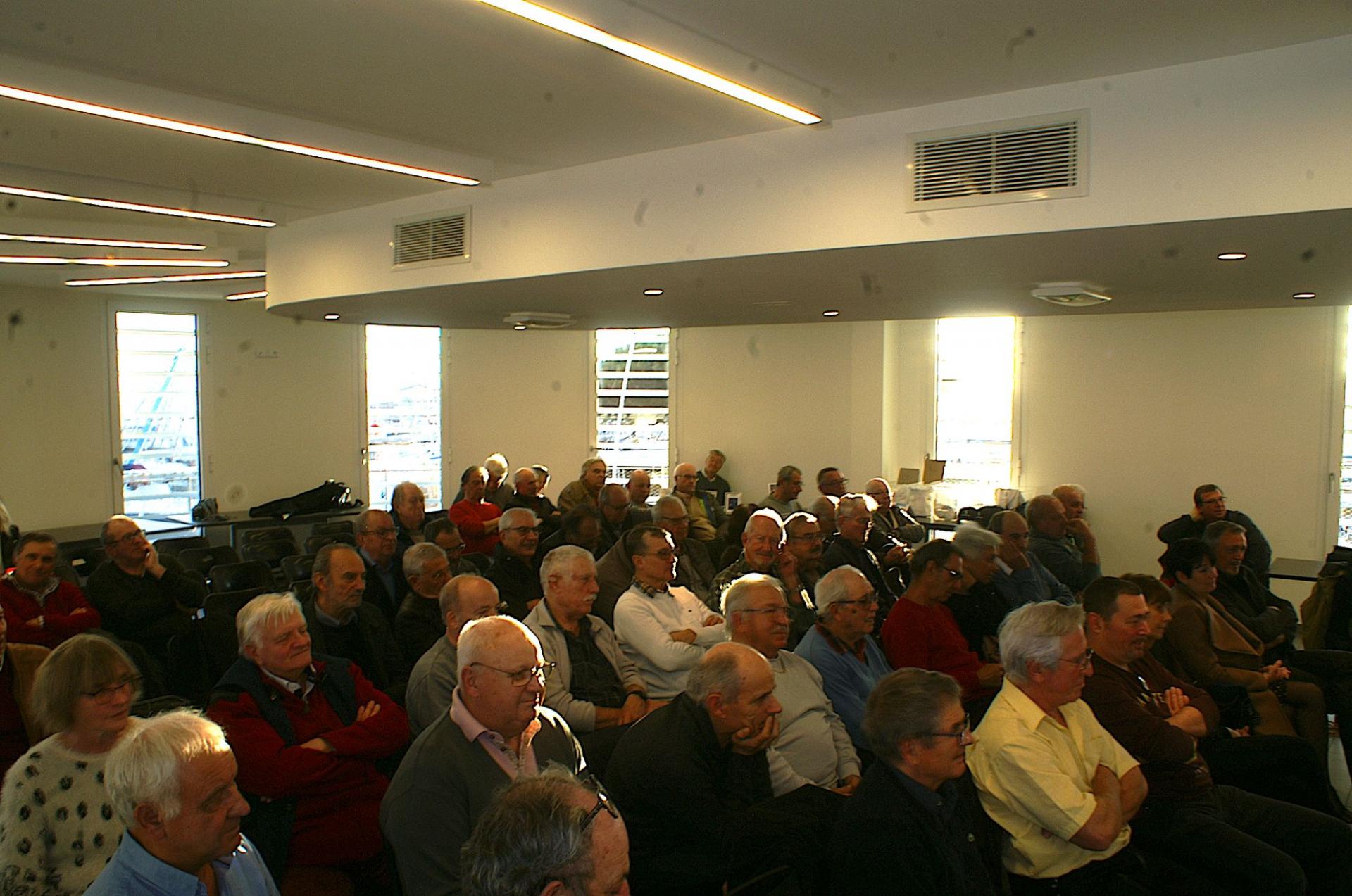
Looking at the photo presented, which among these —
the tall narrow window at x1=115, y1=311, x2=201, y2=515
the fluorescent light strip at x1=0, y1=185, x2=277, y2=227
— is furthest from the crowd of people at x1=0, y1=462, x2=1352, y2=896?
the tall narrow window at x1=115, y1=311, x2=201, y2=515

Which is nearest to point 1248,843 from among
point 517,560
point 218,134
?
point 517,560

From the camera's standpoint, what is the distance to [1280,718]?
4305mm

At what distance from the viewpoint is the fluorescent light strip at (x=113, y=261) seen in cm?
793

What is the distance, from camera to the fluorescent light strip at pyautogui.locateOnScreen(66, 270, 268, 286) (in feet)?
29.1

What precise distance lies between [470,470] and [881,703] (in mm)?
5489

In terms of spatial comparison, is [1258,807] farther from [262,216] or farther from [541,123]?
[262,216]

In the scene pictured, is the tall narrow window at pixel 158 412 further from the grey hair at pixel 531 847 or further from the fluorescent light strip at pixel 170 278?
the grey hair at pixel 531 847

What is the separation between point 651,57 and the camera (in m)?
3.12

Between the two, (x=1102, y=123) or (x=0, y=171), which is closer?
(x=1102, y=123)

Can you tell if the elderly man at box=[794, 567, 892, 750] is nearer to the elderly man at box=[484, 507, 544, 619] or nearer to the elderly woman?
the elderly man at box=[484, 507, 544, 619]

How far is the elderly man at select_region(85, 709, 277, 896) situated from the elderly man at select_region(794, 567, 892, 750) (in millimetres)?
2203

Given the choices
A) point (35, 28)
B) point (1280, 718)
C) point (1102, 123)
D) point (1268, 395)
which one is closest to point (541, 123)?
point (35, 28)

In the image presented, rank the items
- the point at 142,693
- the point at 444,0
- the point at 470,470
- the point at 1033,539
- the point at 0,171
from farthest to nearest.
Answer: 1. the point at 470,470
2. the point at 1033,539
3. the point at 0,171
4. the point at 142,693
5. the point at 444,0

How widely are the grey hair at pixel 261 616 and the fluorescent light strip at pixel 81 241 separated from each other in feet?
17.5
